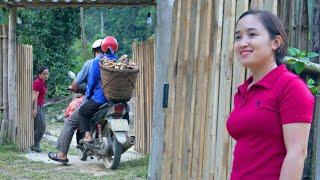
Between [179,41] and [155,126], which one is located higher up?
[179,41]

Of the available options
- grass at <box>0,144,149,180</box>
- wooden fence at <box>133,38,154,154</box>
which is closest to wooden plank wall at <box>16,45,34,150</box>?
grass at <box>0,144,149,180</box>

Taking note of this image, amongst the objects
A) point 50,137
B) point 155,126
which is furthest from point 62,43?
point 155,126

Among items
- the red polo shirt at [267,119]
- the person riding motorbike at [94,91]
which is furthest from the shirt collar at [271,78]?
the person riding motorbike at [94,91]

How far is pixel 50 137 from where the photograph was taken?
13.0 m

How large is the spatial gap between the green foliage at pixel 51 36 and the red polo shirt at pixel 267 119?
1544 centimetres

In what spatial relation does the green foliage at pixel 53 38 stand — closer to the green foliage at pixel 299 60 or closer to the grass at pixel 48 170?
the grass at pixel 48 170

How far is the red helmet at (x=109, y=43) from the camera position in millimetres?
7914

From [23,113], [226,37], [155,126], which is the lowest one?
[23,113]

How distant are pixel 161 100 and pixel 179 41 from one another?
0.48 m

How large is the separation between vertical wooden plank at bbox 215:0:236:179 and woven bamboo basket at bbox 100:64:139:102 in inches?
159

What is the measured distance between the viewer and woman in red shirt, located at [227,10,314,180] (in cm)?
216

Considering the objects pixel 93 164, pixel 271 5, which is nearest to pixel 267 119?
pixel 271 5

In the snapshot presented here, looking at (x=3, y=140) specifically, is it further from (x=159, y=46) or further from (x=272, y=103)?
(x=272, y=103)

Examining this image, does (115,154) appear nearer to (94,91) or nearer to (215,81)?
(94,91)
